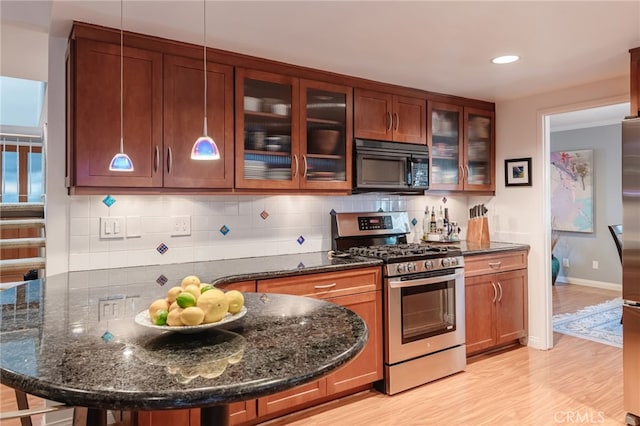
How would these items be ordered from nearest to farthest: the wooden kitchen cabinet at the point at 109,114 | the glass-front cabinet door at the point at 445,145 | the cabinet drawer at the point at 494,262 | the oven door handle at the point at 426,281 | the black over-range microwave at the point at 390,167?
the wooden kitchen cabinet at the point at 109,114
the oven door handle at the point at 426,281
the black over-range microwave at the point at 390,167
the cabinet drawer at the point at 494,262
the glass-front cabinet door at the point at 445,145

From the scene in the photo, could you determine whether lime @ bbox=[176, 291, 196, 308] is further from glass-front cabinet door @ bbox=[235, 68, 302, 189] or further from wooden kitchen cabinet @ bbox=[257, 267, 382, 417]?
glass-front cabinet door @ bbox=[235, 68, 302, 189]

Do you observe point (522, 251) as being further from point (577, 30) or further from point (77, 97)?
point (77, 97)

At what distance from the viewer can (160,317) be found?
1.21 metres

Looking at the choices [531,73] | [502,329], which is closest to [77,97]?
[531,73]

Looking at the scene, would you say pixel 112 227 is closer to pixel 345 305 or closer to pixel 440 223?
pixel 345 305

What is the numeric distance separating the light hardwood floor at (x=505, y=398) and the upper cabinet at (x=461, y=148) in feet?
5.03

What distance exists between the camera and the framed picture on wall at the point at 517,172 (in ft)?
12.8

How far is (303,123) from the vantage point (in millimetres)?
2986

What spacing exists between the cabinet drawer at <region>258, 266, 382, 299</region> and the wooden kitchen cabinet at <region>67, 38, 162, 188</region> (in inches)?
35.0

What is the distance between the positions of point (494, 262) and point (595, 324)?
1.80m

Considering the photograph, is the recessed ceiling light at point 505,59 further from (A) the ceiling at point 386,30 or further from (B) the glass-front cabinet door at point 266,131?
(B) the glass-front cabinet door at point 266,131

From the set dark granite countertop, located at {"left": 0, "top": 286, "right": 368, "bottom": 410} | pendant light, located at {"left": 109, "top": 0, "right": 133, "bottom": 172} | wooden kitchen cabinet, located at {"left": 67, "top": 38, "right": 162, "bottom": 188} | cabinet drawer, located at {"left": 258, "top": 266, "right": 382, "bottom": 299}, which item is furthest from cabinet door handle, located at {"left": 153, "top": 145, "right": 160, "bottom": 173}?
dark granite countertop, located at {"left": 0, "top": 286, "right": 368, "bottom": 410}

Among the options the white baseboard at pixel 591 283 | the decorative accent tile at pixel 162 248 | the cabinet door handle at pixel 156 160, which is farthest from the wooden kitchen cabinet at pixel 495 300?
the white baseboard at pixel 591 283

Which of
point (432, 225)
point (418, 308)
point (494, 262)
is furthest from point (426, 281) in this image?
point (432, 225)
